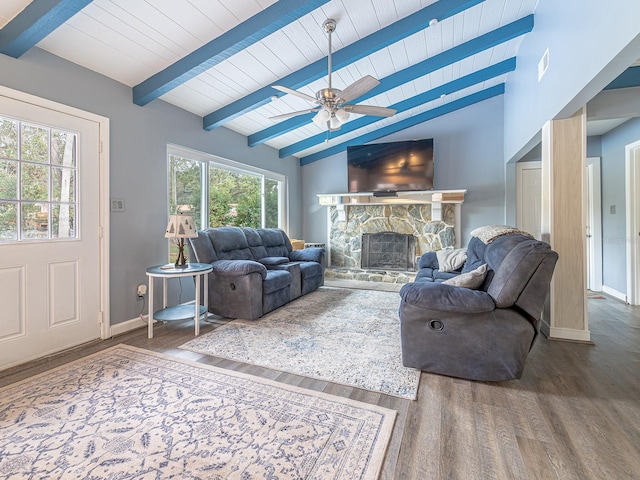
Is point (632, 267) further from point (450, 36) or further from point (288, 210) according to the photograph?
point (288, 210)

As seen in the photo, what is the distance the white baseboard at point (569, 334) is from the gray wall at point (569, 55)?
76.4 inches

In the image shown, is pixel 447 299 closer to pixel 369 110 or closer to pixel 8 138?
pixel 369 110

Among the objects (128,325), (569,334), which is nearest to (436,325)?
(569,334)

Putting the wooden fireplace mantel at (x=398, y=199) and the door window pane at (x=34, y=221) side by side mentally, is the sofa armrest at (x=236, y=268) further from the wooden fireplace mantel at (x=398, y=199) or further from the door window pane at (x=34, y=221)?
the wooden fireplace mantel at (x=398, y=199)

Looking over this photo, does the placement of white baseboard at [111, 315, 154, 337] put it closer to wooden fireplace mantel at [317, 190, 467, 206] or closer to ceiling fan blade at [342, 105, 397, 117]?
ceiling fan blade at [342, 105, 397, 117]

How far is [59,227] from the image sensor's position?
102 inches

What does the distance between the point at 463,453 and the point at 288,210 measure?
5.10 metres

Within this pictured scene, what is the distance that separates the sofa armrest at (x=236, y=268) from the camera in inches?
129

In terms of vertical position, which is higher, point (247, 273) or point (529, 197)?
point (529, 197)

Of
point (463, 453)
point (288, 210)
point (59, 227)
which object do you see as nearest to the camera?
point (463, 453)

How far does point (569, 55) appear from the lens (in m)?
2.24

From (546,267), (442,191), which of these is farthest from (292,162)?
(546,267)

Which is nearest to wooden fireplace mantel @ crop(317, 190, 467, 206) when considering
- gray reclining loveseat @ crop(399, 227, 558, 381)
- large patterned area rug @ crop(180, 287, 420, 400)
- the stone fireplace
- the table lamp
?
the stone fireplace

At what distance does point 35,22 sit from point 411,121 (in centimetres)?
509
